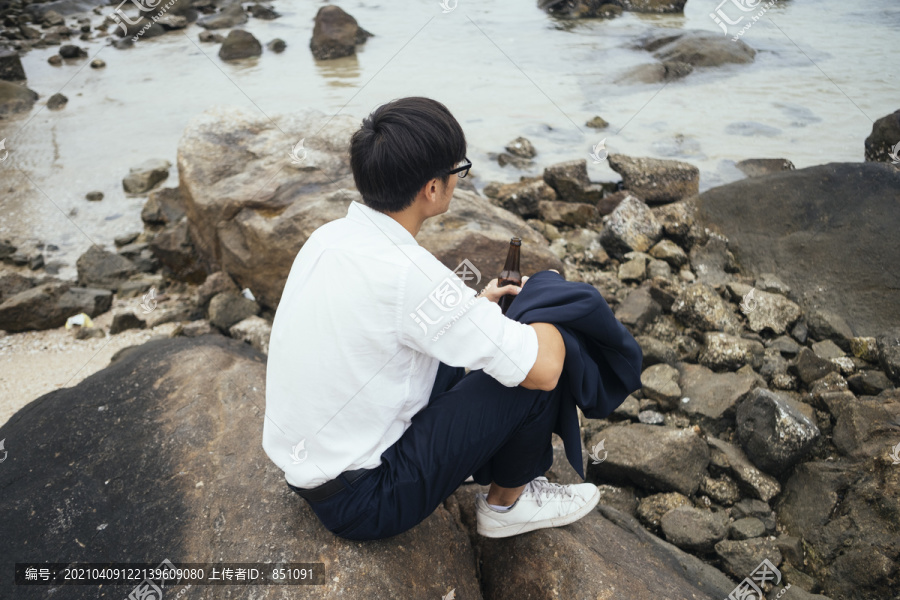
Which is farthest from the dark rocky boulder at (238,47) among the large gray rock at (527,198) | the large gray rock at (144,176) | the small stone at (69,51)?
the large gray rock at (527,198)

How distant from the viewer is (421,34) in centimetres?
1517

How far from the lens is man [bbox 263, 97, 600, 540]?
1799mm

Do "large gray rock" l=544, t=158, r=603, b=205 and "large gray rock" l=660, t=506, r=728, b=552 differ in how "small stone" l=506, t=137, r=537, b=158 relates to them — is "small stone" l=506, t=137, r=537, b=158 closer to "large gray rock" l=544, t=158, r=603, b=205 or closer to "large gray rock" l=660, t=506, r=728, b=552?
"large gray rock" l=544, t=158, r=603, b=205

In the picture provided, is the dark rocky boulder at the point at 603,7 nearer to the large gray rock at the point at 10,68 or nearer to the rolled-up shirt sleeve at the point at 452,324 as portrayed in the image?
the large gray rock at the point at 10,68

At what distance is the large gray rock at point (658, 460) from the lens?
3.26 metres

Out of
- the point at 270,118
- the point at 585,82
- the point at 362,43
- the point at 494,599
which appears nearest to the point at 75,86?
the point at 362,43

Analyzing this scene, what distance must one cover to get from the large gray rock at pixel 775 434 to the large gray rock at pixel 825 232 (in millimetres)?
1526

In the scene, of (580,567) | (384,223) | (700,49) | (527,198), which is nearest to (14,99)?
(527,198)

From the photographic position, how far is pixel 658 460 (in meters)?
3.27

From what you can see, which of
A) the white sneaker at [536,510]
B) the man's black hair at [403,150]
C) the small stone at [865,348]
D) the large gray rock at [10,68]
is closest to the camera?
the man's black hair at [403,150]

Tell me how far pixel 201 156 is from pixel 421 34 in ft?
36.5

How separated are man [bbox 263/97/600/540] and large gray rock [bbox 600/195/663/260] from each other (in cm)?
372

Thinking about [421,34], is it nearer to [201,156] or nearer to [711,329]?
[201,156]

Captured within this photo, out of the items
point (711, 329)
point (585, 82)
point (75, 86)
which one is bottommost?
point (75, 86)
